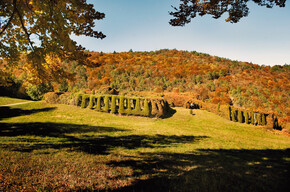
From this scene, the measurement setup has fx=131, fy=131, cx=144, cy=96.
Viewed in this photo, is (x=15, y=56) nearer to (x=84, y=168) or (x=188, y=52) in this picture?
(x=84, y=168)

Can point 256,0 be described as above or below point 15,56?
above

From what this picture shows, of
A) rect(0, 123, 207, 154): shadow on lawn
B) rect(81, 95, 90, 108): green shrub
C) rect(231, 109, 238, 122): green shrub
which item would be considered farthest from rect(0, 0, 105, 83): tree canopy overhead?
rect(231, 109, 238, 122): green shrub

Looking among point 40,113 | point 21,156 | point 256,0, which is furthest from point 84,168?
point 40,113

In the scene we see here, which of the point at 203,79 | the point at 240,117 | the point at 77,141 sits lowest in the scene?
the point at 240,117

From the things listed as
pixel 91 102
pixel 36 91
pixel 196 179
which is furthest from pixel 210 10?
pixel 36 91

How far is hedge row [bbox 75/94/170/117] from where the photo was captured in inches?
635

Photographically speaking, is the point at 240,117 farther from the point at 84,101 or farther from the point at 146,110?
the point at 84,101

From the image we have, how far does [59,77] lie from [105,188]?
198 inches

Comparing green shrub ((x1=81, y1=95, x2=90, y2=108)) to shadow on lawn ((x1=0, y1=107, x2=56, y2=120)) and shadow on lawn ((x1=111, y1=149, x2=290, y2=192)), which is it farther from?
shadow on lawn ((x1=111, y1=149, x2=290, y2=192))

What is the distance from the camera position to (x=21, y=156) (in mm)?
4211

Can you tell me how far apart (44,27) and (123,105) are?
12.7m

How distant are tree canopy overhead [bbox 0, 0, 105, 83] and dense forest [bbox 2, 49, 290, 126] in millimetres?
19044

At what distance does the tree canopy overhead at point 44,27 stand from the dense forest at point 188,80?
19.0m

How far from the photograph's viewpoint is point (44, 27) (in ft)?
13.7
